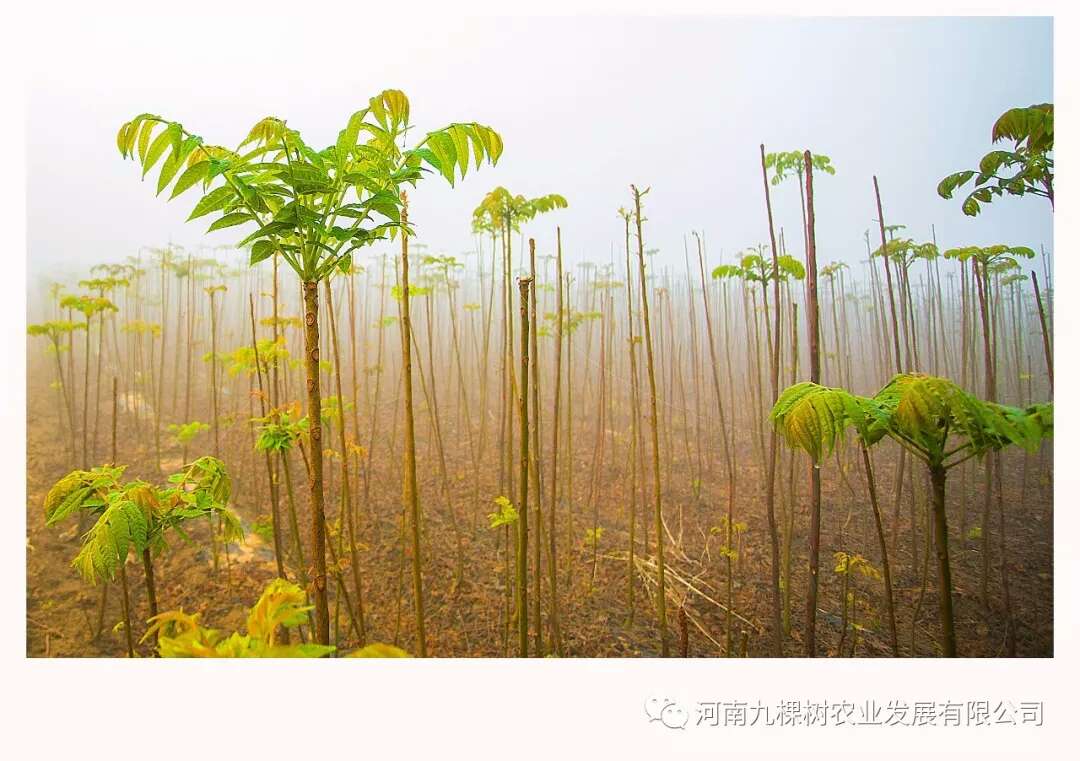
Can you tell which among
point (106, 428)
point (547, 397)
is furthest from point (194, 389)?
point (547, 397)

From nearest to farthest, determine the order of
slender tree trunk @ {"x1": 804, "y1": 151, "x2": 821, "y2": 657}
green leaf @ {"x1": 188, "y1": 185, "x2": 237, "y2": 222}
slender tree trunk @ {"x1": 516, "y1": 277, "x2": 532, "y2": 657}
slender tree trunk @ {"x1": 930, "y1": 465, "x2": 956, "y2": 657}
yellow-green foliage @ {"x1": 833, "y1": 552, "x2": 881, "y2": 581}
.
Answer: green leaf @ {"x1": 188, "y1": 185, "x2": 237, "y2": 222} → slender tree trunk @ {"x1": 930, "y1": 465, "x2": 956, "y2": 657} → slender tree trunk @ {"x1": 516, "y1": 277, "x2": 532, "y2": 657} → slender tree trunk @ {"x1": 804, "y1": 151, "x2": 821, "y2": 657} → yellow-green foliage @ {"x1": 833, "y1": 552, "x2": 881, "y2": 581}

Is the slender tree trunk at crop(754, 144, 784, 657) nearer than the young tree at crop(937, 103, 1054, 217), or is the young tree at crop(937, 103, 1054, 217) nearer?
the young tree at crop(937, 103, 1054, 217)

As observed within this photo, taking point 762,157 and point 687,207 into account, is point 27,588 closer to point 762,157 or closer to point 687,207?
point 687,207

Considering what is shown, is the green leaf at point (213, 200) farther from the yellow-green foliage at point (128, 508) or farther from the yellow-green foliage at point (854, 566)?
the yellow-green foliage at point (854, 566)

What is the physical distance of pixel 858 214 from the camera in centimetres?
181

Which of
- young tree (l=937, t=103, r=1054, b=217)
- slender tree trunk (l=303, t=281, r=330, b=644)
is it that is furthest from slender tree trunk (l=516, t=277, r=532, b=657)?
young tree (l=937, t=103, r=1054, b=217)

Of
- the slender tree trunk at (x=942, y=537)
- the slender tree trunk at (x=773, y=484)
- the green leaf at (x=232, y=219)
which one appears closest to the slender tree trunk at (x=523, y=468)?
the green leaf at (x=232, y=219)

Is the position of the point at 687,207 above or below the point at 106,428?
above

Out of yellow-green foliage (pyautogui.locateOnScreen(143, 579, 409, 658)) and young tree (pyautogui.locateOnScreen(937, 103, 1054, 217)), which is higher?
young tree (pyautogui.locateOnScreen(937, 103, 1054, 217))

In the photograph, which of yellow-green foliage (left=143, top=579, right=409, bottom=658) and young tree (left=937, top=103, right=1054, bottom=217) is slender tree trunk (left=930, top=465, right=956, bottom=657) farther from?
yellow-green foliage (left=143, top=579, right=409, bottom=658)

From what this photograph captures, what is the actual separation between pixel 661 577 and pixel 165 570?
73.5 inches

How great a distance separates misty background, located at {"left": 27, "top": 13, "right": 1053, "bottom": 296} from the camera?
1.54 meters

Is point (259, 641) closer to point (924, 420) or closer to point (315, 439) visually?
point (315, 439)

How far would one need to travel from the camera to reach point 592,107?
1731mm
